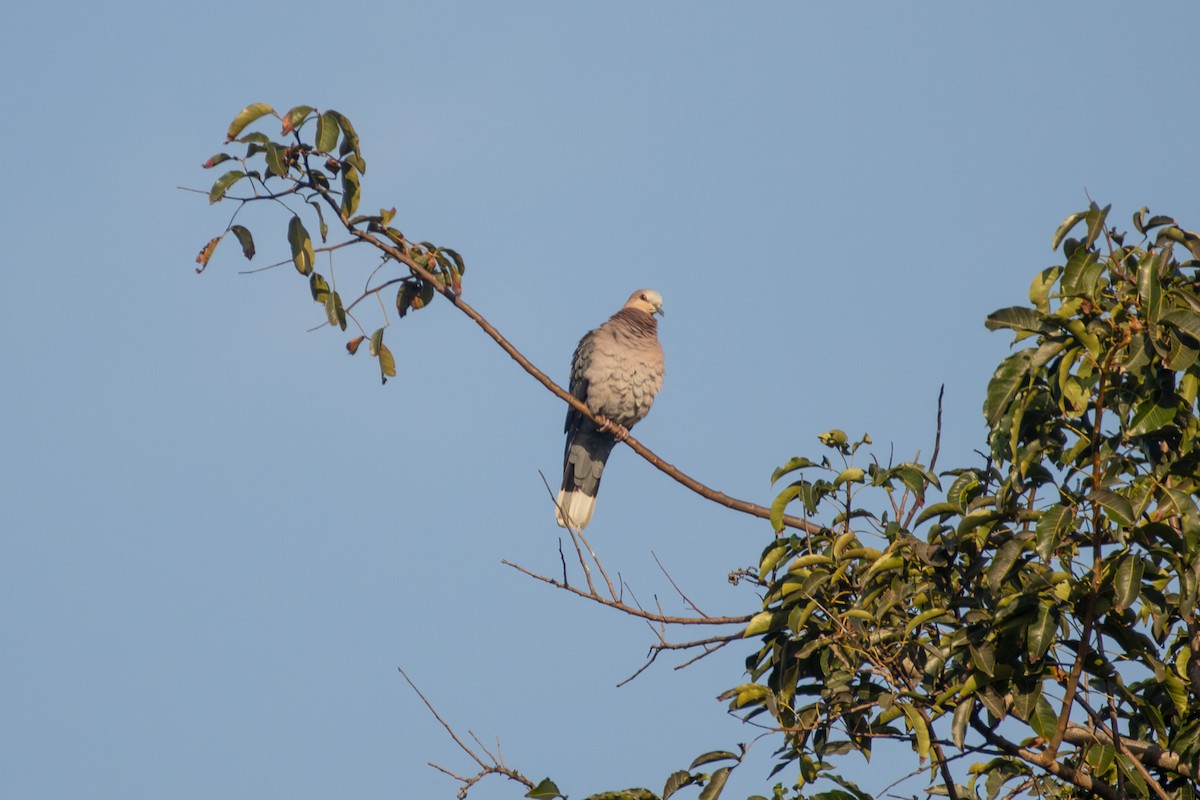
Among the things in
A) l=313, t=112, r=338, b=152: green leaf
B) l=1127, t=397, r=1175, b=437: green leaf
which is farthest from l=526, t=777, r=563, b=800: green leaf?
l=313, t=112, r=338, b=152: green leaf

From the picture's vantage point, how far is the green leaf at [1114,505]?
240 centimetres

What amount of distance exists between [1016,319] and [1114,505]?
0.48m

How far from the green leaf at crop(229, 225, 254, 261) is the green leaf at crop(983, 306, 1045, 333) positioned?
6.89 feet

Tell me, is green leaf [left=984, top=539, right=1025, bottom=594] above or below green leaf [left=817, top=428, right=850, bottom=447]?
below

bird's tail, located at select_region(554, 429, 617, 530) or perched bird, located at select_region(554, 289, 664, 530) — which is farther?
bird's tail, located at select_region(554, 429, 617, 530)

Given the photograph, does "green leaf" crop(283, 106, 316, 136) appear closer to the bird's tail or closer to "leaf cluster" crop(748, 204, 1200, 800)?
"leaf cluster" crop(748, 204, 1200, 800)

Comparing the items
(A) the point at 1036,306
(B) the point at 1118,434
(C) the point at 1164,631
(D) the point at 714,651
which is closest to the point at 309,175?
(D) the point at 714,651

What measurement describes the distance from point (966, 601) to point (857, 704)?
0.40 meters

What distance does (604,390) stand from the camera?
7.43 m

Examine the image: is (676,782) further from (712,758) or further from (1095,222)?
→ (1095,222)

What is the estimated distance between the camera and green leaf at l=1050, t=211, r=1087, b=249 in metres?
2.64

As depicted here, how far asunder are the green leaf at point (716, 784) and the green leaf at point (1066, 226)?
1.45 m

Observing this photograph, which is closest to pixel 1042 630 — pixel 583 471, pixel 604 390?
pixel 604 390

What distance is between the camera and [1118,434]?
9.16 ft
